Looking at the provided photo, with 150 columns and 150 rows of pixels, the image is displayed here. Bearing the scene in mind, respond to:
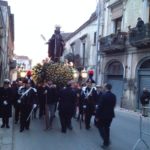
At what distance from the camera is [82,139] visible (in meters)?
10.8

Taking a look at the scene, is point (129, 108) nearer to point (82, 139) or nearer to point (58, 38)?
point (58, 38)

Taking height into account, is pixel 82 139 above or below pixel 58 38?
below

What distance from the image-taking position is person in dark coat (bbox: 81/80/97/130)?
13.1 m

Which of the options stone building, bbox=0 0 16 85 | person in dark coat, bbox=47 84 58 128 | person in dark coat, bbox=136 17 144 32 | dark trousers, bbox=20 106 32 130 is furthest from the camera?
stone building, bbox=0 0 16 85

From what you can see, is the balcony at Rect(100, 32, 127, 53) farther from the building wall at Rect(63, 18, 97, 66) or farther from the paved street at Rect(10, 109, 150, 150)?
the paved street at Rect(10, 109, 150, 150)

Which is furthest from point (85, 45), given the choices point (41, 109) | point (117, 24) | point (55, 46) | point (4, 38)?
point (55, 46)

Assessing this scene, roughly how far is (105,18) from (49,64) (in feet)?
60.8

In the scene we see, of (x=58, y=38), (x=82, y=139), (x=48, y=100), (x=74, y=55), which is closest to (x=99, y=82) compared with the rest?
(x=74, y=55)

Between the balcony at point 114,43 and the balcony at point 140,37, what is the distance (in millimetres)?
1263

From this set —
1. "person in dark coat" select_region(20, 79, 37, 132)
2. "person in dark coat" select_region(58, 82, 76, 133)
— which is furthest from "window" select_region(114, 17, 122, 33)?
"person in dark coat" select_region(20, 79, 37, 132)

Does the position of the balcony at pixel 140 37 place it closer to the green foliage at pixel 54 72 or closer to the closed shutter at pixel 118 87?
the closed shutter at pixel 118 87

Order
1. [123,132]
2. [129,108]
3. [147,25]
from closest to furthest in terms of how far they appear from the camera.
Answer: [123,132]
[147,25]
[129,108]

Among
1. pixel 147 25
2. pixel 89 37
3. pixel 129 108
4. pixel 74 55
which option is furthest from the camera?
pixel 74 55

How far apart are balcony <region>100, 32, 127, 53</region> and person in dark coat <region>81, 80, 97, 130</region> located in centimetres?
1305
